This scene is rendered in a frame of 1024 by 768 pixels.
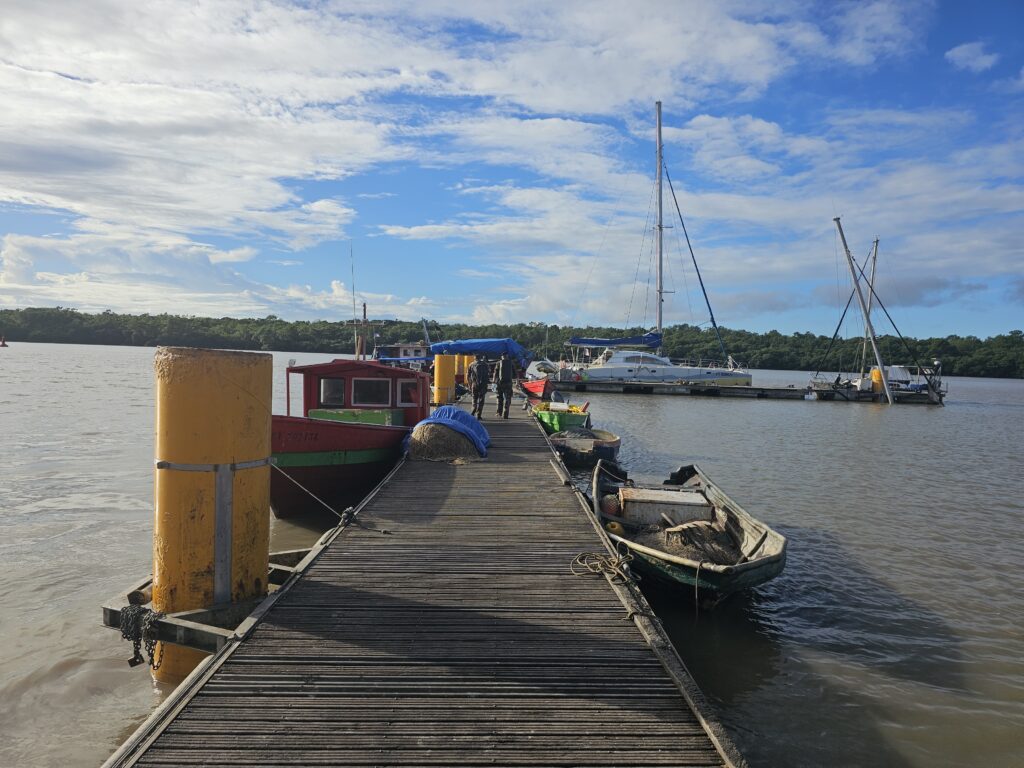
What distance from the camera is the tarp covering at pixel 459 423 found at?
13312 millimetres

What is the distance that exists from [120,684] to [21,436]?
62.3 ft

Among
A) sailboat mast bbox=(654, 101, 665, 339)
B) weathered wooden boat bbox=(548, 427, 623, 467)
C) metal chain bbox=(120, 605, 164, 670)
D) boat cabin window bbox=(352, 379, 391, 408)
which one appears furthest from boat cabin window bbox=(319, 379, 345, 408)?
sailboat mast bbox=(654, 101, 665, 339)

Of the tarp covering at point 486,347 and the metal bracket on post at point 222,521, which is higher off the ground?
the tarp covering at point 486,347

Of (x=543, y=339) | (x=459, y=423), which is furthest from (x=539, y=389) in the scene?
(x=543, y=339)

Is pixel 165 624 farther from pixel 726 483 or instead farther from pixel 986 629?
pixel 726 483

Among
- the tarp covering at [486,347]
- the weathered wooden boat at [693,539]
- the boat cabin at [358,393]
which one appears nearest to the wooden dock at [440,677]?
the weathered wooden boat at [693,539]

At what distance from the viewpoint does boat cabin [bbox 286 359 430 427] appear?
1393 centimetres

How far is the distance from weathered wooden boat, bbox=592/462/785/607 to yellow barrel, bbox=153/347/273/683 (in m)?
4.76

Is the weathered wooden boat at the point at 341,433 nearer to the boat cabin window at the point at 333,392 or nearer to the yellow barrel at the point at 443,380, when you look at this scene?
the boat cabin window at the point at 333,392

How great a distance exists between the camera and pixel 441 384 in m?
23.9

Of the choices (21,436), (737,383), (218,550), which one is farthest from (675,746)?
(737,383)

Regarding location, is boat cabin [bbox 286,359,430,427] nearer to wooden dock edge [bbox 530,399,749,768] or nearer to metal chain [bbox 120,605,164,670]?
wooden dock edge [bbox 530,399,749,768]

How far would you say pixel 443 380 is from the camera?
24016 mm

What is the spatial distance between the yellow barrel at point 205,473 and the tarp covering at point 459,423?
7.34 metres
